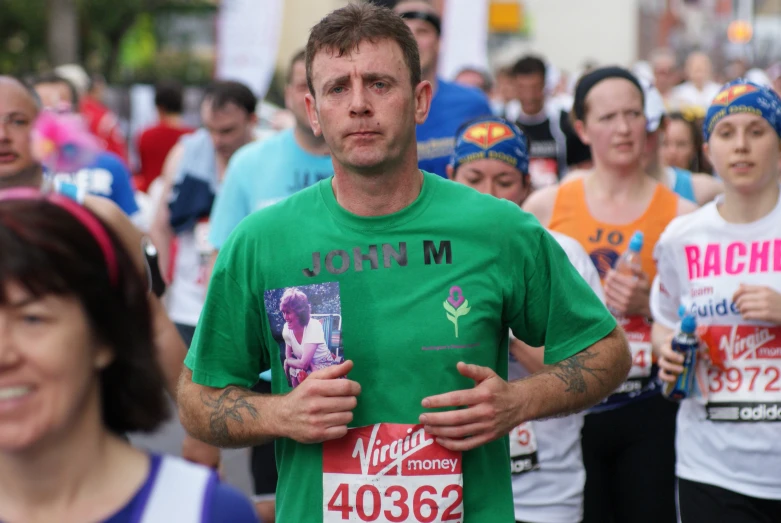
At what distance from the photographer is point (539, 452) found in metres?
5.00

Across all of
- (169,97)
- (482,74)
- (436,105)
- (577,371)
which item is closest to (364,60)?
(577,371)

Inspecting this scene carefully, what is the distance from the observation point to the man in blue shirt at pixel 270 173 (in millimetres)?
6246

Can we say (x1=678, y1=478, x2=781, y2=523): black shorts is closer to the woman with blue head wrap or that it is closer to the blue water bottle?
the woman with blue head wrap

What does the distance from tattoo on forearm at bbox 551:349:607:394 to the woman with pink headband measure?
1418 millimetres

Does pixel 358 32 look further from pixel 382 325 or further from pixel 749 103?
pixel 749 103

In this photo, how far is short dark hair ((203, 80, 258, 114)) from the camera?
8.39 meters

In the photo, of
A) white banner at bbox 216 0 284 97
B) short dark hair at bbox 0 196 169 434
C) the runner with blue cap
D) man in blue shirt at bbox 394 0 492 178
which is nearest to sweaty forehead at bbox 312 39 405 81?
short dark hair at bbox 0 196 169 434

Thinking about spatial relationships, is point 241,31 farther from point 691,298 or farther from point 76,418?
point 76,418

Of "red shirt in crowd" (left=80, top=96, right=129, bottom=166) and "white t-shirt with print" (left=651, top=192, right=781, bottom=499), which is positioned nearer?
"white t-shirt with print" (left=651, top=192, right=781, bottom=499)

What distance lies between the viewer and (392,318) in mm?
3342

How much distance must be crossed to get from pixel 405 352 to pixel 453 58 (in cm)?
1188

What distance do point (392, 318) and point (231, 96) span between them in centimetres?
535

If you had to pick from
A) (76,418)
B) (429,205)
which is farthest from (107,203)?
(76,418)

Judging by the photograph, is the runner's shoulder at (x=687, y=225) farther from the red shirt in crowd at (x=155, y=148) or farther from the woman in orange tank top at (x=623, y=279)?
the red shirt in crowd at (x=155, y=148)
